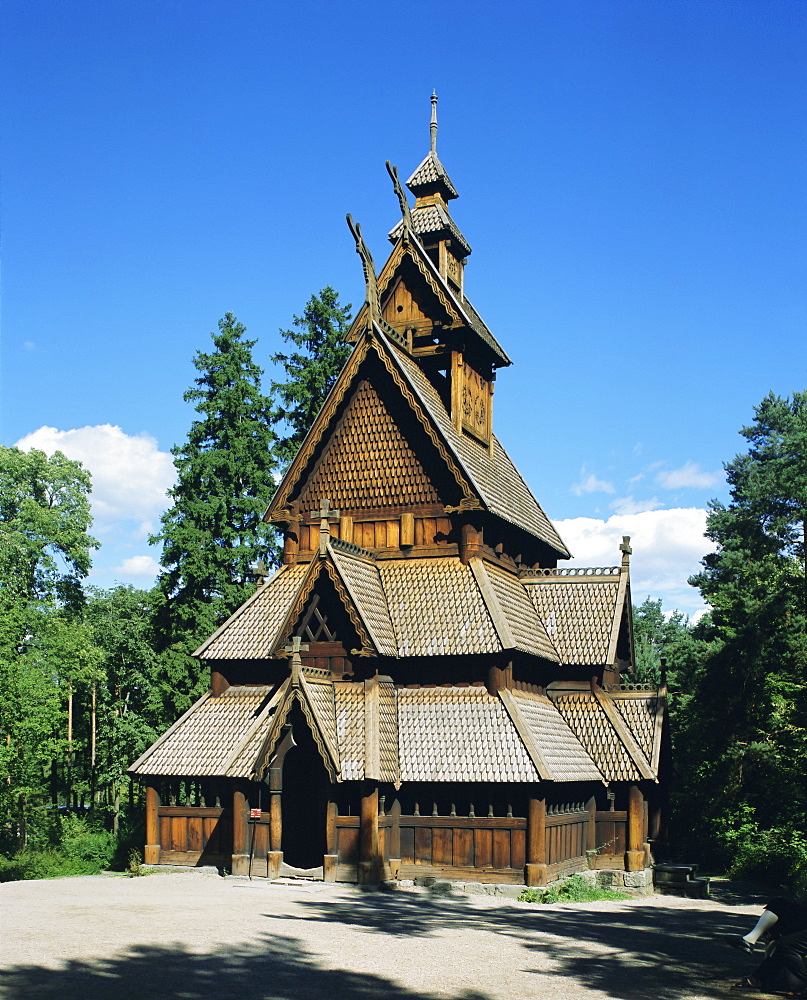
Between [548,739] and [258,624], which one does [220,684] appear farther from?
[548,739]

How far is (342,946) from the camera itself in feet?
51.7

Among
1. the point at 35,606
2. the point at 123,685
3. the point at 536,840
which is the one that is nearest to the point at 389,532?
the point at 536,840

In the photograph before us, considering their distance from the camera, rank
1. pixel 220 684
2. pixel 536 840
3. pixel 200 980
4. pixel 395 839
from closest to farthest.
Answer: pixel 200 980
pixel 536 840
pixel 395 839
pixel 220 684

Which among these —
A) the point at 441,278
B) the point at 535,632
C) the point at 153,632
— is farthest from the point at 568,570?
the point at 153,632

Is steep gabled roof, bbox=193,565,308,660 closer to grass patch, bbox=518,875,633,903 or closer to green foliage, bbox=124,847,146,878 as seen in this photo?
green foliage, bbox=124,847,146,878

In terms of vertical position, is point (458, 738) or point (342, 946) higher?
point (458, 738)

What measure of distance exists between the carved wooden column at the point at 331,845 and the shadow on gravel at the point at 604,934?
5.40 feet

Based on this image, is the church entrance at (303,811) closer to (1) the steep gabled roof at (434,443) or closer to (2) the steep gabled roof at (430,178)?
(1) the steep gabled roof at (434,443)

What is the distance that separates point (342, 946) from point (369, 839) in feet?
27.2

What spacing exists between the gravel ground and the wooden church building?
1969 millimetres

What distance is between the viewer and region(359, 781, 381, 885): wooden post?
23.9 metres

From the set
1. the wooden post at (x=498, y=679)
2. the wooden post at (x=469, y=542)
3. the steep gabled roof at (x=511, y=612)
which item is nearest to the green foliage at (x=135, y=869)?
the wooden post at (x=498, y=679)

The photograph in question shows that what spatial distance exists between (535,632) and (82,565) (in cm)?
2611

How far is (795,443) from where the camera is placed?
4062cm
